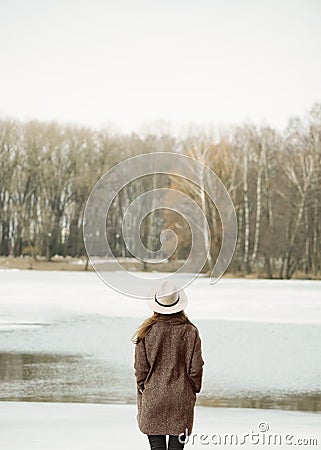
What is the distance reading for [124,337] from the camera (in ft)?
22.2

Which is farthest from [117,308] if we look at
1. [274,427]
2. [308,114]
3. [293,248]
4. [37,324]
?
[274,427]

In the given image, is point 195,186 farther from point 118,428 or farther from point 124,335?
point 118,428

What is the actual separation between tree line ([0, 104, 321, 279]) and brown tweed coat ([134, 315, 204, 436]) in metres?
3.70

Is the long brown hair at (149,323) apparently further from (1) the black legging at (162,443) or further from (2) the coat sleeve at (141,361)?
(1) the black legging at (162,443)

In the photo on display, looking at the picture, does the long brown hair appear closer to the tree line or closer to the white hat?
the white hat

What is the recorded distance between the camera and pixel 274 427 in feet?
15.0

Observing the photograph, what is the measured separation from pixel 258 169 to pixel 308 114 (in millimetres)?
541

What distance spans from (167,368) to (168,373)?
2cm

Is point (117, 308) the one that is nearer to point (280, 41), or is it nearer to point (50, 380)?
point (50, 380)
